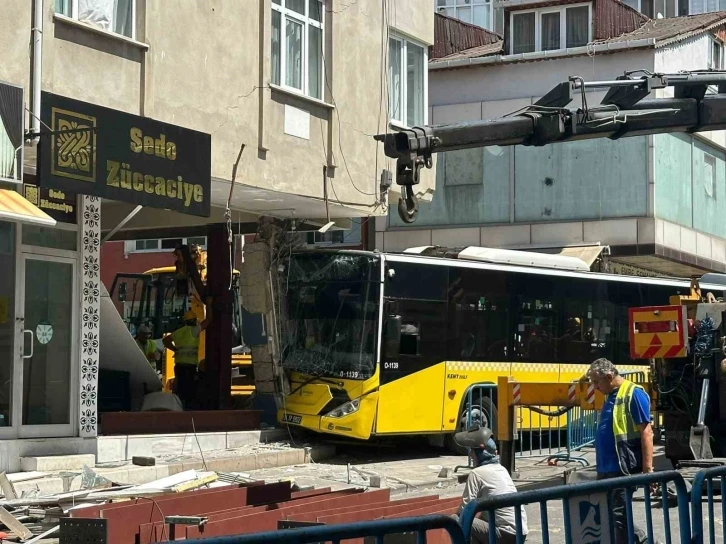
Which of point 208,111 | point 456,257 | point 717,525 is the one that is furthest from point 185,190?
point 717,525

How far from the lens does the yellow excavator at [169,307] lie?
21.1 m

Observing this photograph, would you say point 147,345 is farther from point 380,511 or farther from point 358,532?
point 358,532

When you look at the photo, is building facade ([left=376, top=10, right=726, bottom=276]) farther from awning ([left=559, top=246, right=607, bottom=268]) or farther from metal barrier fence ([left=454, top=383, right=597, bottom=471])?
metal barrier fence ([left=454, top=383, right=597, bottom=471])

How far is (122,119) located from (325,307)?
A: 16.9 ft

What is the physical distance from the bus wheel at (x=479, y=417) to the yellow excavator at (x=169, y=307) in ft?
12.1

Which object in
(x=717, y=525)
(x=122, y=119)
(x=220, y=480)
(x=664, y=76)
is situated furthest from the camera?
(x=122, y=119)

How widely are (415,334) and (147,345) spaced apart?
258 inches

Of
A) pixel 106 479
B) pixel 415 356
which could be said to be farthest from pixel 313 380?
pixel 106 479

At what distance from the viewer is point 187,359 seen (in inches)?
814

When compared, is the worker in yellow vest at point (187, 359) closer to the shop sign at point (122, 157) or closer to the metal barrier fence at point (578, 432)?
the shop sign at point (122, 157)

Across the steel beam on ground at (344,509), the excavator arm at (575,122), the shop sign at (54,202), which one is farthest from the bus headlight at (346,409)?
the steel beam on ground at (344,509)

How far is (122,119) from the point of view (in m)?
15.1

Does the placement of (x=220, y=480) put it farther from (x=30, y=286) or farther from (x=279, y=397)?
(x=279, y=397)

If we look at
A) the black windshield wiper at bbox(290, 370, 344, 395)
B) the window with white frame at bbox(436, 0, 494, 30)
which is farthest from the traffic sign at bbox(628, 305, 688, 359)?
the window with white frame at bbox(436, 0, 494, 30)
